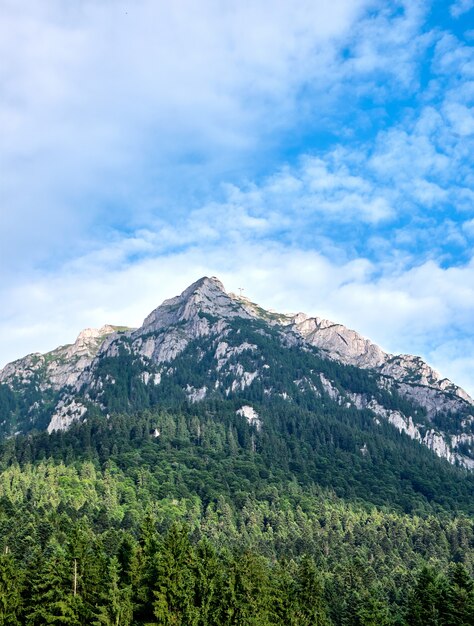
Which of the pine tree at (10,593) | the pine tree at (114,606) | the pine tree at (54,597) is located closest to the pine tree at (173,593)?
the pine tree at (114,606)

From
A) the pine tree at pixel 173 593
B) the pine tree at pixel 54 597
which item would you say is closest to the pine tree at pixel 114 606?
the pine tree at pixel 173 593

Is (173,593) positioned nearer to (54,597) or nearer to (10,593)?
(54,597)

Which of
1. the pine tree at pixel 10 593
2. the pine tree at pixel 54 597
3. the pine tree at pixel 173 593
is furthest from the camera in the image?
the pine tree at pixel 10 593

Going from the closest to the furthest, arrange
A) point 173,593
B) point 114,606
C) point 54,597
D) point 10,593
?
point 114,606 < point 54,597 < point 173,593 < point 10,593

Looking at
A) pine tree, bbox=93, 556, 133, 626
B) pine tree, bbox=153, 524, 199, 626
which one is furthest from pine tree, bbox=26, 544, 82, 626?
pine tree, bbox=153, 524, 199, 626

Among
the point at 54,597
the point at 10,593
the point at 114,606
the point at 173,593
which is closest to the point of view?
the point at 114,606

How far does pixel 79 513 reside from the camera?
603 feet

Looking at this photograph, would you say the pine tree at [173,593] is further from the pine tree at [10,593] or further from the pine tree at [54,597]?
the pine tree at [10,593]

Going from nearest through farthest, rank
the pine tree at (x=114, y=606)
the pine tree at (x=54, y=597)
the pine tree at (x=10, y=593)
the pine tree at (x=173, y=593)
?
the pine tree at (x=114, y=606) < the pine tree at (x=54, y=597) < the pine tree at (x=173, y=593) < the pine tree at (x=10, y=593)

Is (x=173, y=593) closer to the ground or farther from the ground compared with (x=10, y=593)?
farther from the ground

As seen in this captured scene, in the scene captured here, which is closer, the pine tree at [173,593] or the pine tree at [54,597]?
the pine tree at [54,597]

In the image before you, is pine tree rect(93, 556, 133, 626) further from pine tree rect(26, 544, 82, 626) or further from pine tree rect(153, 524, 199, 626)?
pine tree rect(26, 544, 82, 626)

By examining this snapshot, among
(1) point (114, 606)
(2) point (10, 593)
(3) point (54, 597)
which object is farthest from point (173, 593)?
(2) point (10, 593)

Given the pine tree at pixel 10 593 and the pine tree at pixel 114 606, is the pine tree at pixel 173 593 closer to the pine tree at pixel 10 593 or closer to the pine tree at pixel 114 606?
the pine tree at pixel 114 606
